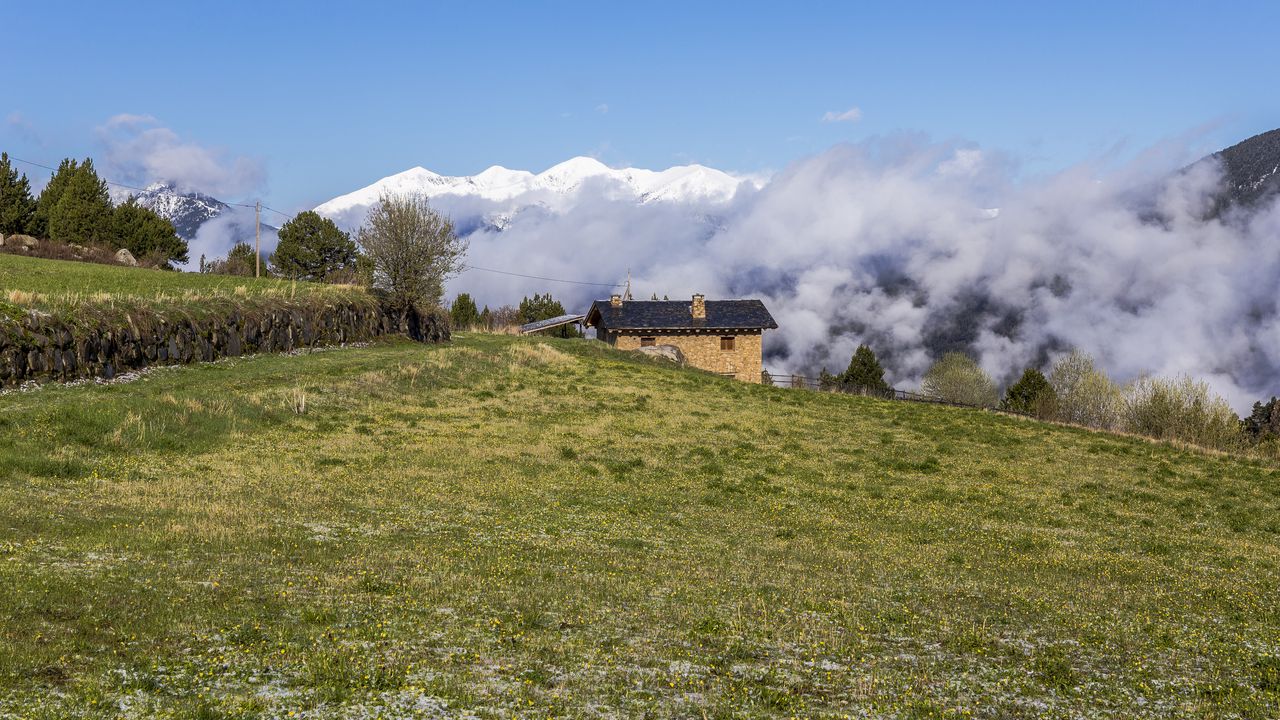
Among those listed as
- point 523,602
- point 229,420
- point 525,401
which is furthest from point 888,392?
point 523,602

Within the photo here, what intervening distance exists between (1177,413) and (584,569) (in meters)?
89.5

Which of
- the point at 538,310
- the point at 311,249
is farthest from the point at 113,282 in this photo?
the point at 538,310

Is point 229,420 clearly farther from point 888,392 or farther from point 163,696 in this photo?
point 888,392

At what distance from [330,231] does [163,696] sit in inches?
4159

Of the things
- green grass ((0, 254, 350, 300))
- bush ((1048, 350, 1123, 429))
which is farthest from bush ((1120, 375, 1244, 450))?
green grass ((0, 254, 350, 300))

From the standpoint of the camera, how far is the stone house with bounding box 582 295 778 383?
91250mm

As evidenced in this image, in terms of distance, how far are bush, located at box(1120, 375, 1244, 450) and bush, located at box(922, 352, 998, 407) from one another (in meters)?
31.5

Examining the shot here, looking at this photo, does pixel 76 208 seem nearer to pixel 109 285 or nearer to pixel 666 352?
pixel 109 285

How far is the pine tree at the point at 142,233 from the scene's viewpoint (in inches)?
3337

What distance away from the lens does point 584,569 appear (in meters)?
18.0

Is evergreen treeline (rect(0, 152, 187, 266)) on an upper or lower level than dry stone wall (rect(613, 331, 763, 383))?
upper

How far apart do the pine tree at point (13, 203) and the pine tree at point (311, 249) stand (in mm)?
24311

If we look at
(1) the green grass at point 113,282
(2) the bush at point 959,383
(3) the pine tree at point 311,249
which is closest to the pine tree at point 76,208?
(3) the pine tree at point 311,249

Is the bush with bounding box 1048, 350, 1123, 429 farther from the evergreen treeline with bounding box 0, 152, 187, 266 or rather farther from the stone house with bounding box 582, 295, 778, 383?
the evergreen treeline with bounding box 0, 152, 187, 266
